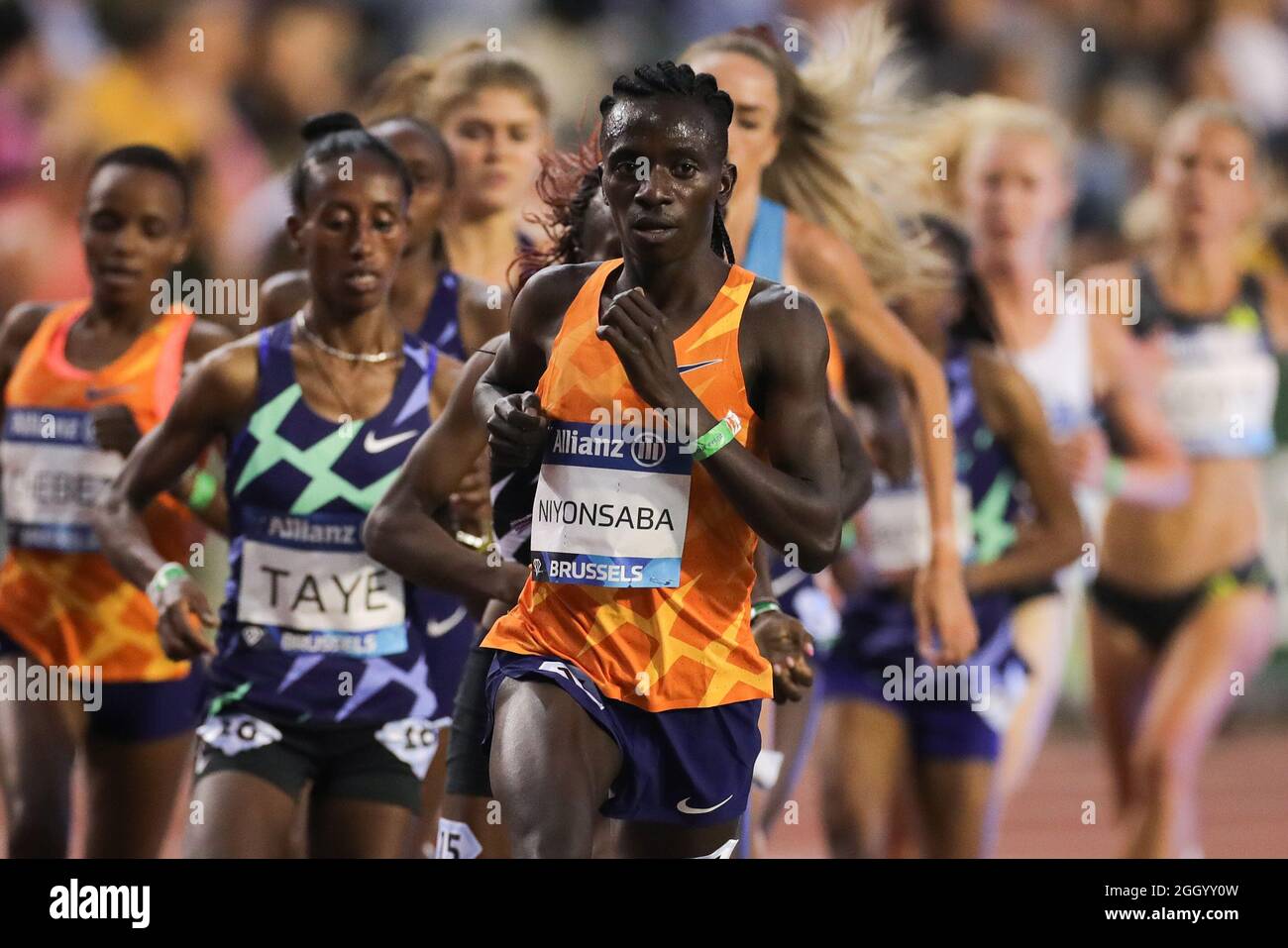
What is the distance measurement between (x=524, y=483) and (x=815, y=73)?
9.75ft

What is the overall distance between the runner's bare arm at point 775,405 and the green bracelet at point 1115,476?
192 inches

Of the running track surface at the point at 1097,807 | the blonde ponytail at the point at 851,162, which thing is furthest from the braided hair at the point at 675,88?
the running track surface at the point at 1097,807

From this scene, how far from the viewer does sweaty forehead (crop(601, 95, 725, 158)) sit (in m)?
3.39

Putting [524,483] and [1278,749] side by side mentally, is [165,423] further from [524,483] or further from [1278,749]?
[1278,749]

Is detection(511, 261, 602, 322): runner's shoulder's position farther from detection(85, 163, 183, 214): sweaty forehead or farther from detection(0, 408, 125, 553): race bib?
detection(85, 163, 183, 214): sweaty forehead

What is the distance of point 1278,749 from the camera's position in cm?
1084

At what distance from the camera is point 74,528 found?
5.27 meters

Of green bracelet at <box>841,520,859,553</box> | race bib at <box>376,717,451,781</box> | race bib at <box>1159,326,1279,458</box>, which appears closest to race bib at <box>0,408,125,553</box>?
race bib at <box>376,717,451,781</box>

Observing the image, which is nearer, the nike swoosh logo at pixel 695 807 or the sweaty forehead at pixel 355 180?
the nike swoosh logo at pixel 695 807

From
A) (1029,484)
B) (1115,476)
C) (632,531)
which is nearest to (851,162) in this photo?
(1029,484)

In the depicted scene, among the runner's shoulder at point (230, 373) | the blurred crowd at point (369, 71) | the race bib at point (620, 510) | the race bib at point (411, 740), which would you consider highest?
the blurred crowd at point (369, 71)

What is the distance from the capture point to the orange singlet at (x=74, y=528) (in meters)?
5.27

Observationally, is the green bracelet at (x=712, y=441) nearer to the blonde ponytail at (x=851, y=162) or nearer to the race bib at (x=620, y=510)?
the race bib at (x=620, y=510)
